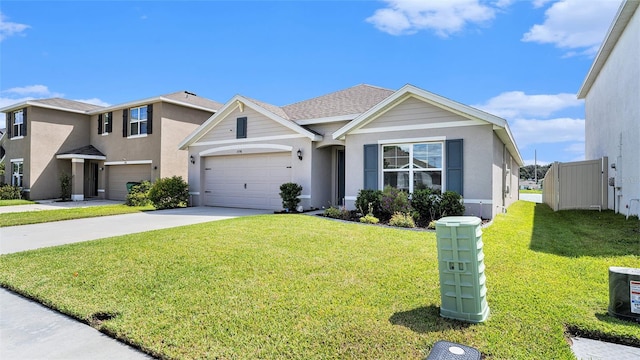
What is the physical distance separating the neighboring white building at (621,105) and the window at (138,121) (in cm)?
2133

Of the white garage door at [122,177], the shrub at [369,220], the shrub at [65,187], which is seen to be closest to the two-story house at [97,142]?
the white garage door at [122,177]

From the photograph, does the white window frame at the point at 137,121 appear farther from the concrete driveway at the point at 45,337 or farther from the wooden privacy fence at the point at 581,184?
the wooden privacy fence at the point at 581,184

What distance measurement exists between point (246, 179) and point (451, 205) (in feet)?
28.9

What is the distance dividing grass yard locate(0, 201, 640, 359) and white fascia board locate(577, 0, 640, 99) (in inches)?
286

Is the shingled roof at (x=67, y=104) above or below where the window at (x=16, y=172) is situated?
above

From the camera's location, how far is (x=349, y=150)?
11.8 m

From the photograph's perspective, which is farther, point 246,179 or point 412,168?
point 246,179

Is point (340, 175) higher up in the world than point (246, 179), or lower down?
higher up

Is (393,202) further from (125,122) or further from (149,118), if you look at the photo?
(125,122)

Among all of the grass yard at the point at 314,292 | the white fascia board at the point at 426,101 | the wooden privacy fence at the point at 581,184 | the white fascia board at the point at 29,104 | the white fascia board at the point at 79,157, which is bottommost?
→ the grass yard at the point at 314,292

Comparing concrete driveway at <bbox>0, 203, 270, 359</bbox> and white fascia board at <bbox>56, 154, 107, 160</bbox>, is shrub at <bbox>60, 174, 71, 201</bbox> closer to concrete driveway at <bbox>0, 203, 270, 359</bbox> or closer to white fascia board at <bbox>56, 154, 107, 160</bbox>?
white fascia board at <bbox>56, 154, 107, 160</bbox>

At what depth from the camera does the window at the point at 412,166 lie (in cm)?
1036

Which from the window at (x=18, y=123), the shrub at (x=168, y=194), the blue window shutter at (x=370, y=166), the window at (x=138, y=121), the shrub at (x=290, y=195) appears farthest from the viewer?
the window at (x=18, y=123)

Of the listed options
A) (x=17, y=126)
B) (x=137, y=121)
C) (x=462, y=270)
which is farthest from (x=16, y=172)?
(x=462, y=270)
